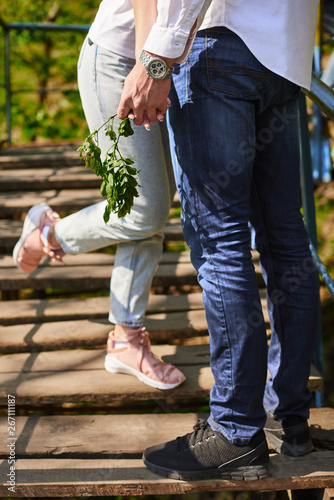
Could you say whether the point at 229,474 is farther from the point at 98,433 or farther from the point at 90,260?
the point at 90,260

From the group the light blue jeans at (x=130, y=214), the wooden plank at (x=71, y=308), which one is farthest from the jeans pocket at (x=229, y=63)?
the wooden plank at (x=71, y=308)

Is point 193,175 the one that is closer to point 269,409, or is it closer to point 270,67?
point 270,67

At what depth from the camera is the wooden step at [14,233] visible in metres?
2.82

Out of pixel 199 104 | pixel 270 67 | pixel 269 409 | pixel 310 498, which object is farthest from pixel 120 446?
pixel 270 67

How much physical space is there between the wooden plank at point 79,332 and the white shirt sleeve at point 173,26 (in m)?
1.18

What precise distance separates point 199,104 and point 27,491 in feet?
3.31

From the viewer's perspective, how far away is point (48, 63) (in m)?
7.41

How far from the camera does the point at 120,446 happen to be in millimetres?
1551

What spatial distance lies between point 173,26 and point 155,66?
0.08 metres

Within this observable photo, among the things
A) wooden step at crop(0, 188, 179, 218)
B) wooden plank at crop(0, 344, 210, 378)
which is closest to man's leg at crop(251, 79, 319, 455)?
wooden plank at crop(0, 344, 210, 378)

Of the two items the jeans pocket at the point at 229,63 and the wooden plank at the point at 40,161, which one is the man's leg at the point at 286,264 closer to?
the jeans pocket at the point at 229,63

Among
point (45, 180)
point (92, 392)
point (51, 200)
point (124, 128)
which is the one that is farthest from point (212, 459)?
point (45, 180)

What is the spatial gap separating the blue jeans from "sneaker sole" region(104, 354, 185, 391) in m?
0.35

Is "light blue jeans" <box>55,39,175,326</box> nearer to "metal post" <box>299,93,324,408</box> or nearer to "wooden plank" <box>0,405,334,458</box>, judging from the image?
"wooden plank" <box>0,405,334,458</box>
